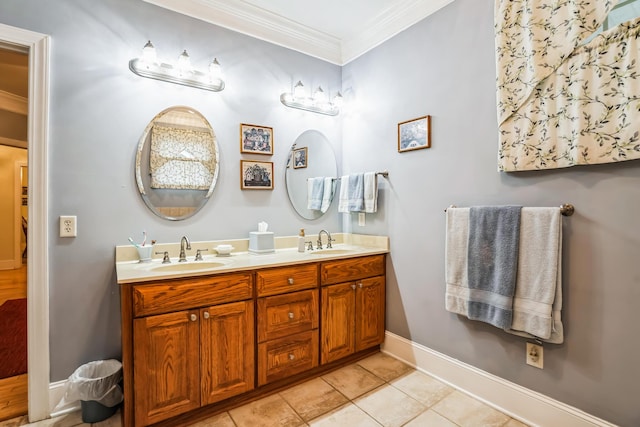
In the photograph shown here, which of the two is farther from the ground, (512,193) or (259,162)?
(259,162)

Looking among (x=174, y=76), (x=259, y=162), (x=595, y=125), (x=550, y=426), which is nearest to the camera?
(x=595, y=125)

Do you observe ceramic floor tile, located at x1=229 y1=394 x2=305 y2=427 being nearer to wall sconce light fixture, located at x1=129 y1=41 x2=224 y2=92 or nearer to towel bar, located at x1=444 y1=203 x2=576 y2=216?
towel bar, located at x1=444 y1=203 x2=576 y2=216

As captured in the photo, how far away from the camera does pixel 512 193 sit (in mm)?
1743

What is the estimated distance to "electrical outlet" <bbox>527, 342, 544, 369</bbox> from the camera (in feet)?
5.35

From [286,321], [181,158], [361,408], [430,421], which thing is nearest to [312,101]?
[181,158]

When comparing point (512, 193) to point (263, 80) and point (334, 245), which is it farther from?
point (263, 80)

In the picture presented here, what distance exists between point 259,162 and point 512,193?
5.79 ft

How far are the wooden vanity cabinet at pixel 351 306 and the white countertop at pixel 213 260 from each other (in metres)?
0.10

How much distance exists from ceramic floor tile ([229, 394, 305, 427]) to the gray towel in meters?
1.22

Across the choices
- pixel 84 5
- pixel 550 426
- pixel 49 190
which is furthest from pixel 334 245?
pixel 84 5

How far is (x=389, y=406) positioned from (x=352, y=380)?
1.12 feet

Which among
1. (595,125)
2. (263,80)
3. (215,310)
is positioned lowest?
(215,310)

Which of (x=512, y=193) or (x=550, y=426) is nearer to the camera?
(x=550, y=426)

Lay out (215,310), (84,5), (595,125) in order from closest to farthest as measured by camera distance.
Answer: (595,125) < (215,310) < (84,5)
